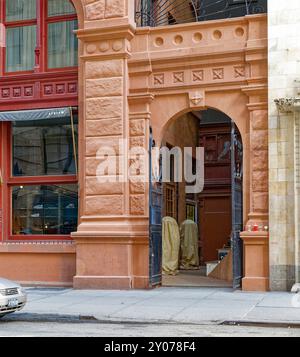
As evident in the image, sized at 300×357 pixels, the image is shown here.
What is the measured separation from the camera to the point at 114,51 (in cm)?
1745

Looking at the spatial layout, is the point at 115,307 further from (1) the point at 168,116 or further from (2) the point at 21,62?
(2) the point at 21,62

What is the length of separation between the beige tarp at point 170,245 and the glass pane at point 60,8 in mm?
6922

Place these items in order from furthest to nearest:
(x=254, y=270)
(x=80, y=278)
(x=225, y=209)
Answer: (x=225, y=209)
(x=80, y=278)
(x=254, y=270)

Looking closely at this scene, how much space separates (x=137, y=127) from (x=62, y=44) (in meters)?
3.45

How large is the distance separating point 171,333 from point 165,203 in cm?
1150

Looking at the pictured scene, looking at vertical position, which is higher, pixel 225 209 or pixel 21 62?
pixel 21 62

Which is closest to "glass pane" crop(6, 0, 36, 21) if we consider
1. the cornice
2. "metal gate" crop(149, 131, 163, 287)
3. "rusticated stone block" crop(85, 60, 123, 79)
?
the cornice

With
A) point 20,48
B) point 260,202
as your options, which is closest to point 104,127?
point 20,48

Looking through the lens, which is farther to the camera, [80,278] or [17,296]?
[80,278]

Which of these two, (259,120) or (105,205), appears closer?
(259,120)

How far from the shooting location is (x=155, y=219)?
681 inches

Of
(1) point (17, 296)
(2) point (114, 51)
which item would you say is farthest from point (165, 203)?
(1) point (17, 296)

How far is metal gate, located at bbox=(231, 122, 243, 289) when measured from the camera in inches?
632

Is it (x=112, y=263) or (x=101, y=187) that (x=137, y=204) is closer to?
(x=101, y=187)
